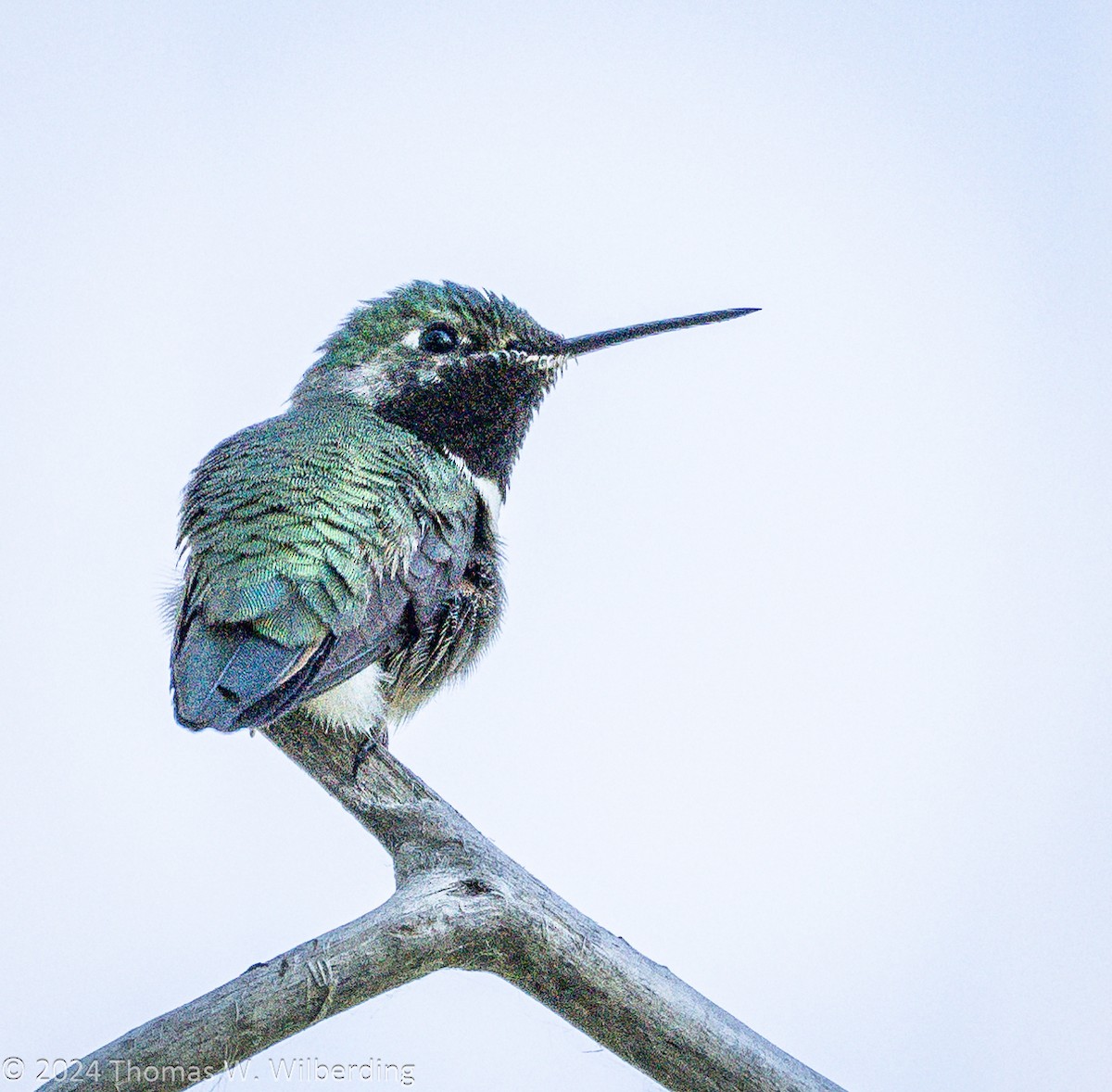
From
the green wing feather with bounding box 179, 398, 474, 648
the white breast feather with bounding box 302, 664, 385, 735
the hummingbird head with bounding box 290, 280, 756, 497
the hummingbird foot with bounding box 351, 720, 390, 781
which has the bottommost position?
the hummingbird foot with bounding box 351, 720, 390, 781

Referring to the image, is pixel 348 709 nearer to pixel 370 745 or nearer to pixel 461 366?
pixel 370 745

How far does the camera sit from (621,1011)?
212 centimetres

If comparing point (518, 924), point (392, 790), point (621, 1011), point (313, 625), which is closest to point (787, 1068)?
point (621, 1011)

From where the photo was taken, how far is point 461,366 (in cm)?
345

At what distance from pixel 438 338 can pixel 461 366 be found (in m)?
0.12

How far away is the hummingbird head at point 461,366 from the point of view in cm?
337

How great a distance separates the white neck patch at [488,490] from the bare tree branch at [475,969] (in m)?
1.06

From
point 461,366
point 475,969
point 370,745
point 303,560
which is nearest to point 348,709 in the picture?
point 370,745

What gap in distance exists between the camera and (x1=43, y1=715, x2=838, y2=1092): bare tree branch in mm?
1870

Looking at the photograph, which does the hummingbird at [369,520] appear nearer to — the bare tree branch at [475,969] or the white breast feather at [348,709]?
the white breast feather at [348,709]

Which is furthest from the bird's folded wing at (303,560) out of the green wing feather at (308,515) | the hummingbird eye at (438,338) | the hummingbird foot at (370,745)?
the hummingbird eye at (438,338)

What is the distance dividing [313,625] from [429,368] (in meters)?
1.11

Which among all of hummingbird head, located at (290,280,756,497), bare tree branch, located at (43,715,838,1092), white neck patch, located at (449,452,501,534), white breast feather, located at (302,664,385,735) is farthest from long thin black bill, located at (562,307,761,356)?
A: bare tree branch, located at (43,715,838,1092)

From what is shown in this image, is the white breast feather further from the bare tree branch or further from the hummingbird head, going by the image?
the hummingbird head
